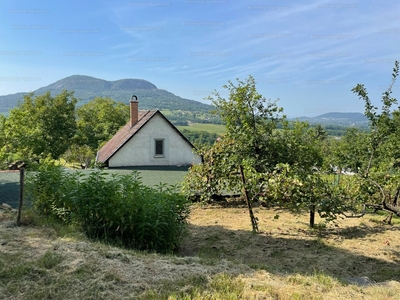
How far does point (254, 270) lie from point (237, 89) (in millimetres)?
6424

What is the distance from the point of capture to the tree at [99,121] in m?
37.4

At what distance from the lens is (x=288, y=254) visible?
5961 mm

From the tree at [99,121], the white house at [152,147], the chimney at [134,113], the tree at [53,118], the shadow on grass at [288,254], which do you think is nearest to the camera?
the shadow on grass at [288,254]

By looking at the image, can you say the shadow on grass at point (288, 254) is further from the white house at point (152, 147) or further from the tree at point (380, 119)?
the white house at point (152, 147)

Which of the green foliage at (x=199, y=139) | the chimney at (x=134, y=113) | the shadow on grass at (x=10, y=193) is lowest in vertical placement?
the shadow on grass at (x=10, y=193)

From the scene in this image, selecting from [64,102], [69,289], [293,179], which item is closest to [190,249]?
[293,179]

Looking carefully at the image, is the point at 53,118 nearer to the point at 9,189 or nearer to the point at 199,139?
the point at 199,139

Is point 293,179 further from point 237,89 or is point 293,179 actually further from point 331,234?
point 237,89

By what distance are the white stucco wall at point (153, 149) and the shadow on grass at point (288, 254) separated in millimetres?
12139

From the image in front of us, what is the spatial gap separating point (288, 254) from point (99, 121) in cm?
4082

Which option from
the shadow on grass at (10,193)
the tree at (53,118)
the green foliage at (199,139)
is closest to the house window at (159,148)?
the green foliage at (199,139)

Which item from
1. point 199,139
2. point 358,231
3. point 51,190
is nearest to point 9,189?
point 51,190

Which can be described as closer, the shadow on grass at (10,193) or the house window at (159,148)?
the shadow on grass at (10,193)

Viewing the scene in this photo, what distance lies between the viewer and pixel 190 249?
20.5ft
